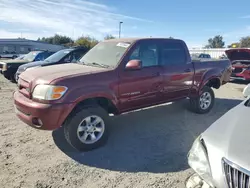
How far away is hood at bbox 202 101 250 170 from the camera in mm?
1804

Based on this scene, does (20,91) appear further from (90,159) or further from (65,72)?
(90,159)

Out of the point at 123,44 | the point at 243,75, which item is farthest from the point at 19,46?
the point at 123,44

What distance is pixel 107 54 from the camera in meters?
4.61

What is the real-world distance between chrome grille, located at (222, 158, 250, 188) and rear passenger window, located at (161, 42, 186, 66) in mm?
3367

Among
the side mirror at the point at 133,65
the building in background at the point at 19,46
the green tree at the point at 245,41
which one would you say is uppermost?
the green tree at the point at 245,41

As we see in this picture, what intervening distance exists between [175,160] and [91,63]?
8.26 ft

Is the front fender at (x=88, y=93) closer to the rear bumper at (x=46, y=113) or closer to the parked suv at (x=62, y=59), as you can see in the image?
the rear bumper at (x=46, y=113)

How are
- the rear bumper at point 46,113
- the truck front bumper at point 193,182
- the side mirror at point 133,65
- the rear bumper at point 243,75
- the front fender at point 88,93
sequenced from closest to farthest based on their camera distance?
the truck front bumper at point 193,182, the rear bumper at point 46,113, the front fender at point 88,93, the side mirror at point 133,65, the rear bumper at point 243,75

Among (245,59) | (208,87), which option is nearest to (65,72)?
(208,87)

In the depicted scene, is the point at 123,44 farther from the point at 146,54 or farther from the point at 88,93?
the point at 88,93

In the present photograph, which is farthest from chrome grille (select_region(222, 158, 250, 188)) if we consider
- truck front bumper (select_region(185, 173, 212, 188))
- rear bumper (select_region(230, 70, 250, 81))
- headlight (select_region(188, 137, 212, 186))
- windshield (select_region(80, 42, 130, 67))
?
rear bumper (select_region(230, 70, 250, 81))

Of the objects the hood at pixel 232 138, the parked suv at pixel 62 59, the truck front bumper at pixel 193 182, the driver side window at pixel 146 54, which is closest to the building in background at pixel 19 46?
the parked suv at pixel 62 59

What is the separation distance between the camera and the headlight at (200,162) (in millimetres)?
1906

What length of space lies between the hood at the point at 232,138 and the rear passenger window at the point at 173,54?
2.60 meters
